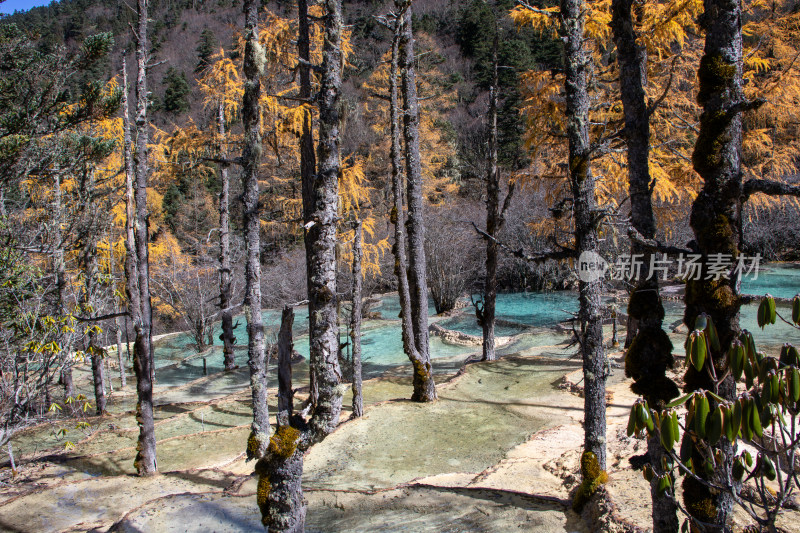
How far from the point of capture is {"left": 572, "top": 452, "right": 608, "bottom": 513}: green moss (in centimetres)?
527

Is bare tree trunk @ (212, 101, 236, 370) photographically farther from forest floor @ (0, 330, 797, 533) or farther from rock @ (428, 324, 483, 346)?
rock @ (428, 324, 483, 346)

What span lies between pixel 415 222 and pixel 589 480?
606cm

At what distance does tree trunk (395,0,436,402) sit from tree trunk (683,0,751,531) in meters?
6.47

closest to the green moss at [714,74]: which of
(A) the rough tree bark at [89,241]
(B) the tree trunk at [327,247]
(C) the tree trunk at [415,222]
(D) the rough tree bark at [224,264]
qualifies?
(B) the tree trunk at [327,247]

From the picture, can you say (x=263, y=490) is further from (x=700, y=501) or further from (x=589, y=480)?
(x=700, y=501)

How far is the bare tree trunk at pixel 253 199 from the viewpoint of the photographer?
6363 millimetres

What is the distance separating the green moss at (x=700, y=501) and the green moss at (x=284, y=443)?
3.17 m

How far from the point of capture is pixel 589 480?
17.3ft

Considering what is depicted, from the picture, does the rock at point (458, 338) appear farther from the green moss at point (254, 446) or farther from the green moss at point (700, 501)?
the green moss at point (700, 501)

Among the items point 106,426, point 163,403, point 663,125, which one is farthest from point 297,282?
point 663,125

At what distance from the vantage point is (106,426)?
10633 millimetres

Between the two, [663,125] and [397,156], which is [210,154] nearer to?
[397,156]

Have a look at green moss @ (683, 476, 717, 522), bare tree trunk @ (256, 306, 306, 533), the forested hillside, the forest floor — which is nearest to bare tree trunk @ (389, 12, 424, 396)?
the forested hillside

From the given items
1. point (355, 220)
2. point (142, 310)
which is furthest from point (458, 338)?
point (142, 310)
